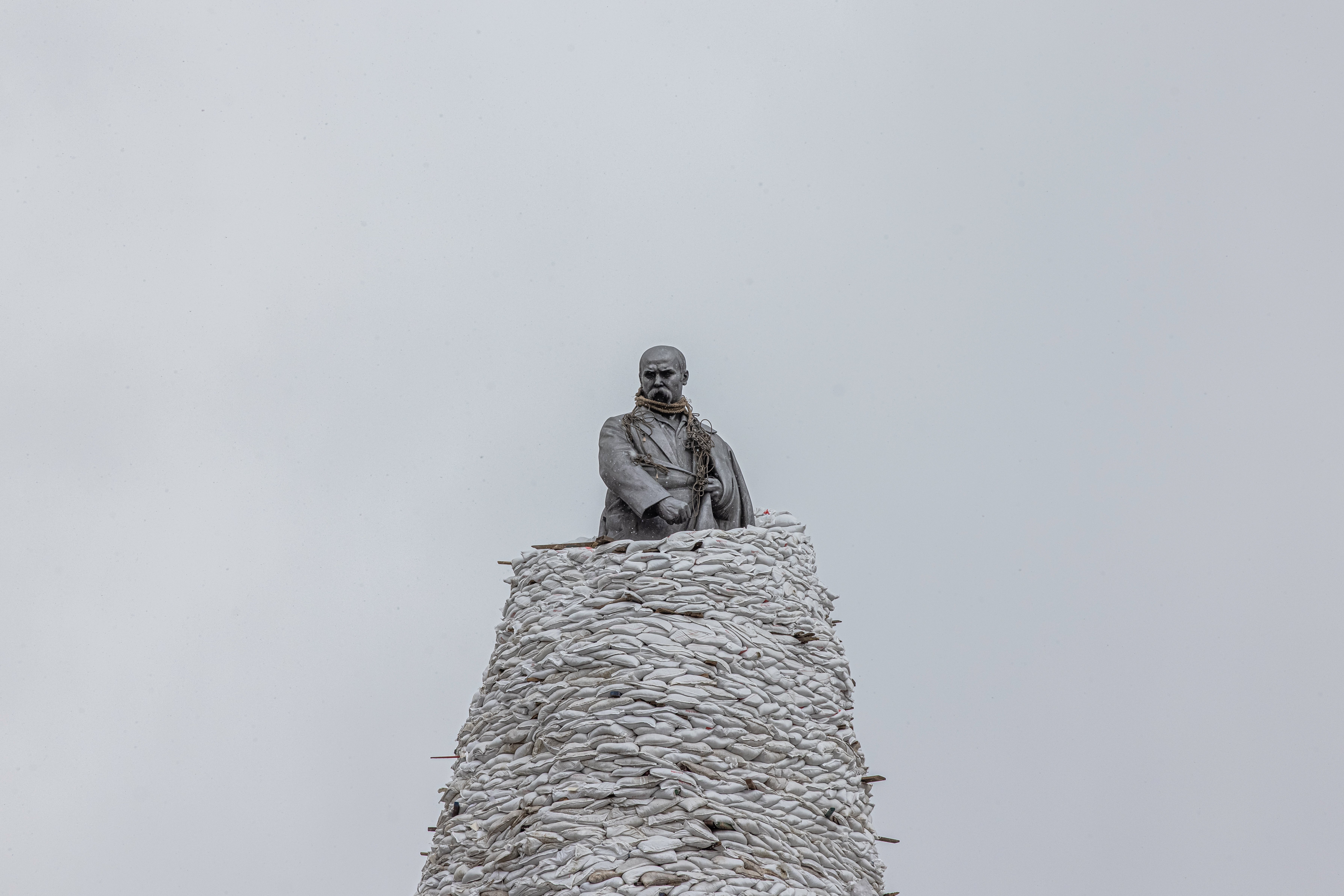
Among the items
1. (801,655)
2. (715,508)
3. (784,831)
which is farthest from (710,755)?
(715,508)

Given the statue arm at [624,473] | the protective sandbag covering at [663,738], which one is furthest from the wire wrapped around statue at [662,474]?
the protective sandbag covering at [663,738]

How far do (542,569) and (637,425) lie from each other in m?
1.56

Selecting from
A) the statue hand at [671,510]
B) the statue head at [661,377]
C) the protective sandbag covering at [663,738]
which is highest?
the statue head at [661,377]

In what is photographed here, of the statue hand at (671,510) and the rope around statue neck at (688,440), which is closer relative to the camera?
the statue hand at (671,510)

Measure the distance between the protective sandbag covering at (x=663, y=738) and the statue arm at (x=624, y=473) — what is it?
80cm

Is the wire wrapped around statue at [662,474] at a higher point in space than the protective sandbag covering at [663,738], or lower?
higher

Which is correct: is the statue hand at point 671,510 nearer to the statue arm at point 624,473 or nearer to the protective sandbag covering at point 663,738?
the statue arm at point 624,473

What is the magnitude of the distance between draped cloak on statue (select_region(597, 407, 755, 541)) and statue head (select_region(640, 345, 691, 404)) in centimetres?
13

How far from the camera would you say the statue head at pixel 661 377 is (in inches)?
384

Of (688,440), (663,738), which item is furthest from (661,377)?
(663,738)

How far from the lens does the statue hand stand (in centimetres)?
915

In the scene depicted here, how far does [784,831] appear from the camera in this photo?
7.49 meters

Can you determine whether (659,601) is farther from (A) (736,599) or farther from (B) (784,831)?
(B) (784,831)

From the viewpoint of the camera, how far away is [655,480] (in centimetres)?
941
